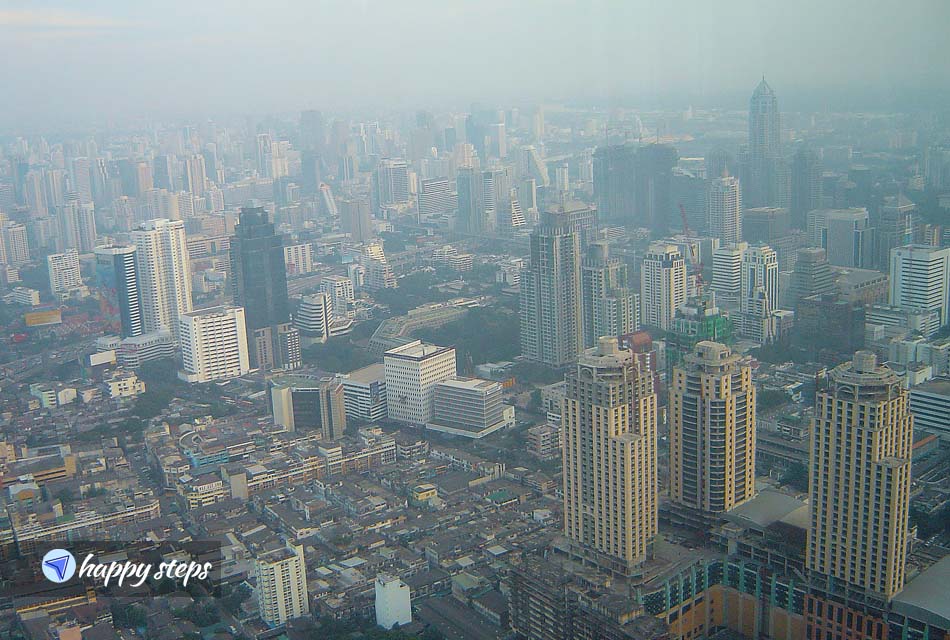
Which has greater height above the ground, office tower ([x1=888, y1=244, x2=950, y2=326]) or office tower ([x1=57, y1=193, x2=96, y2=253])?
office tower ([x1=57, y1=193, x2=96, y2=253])

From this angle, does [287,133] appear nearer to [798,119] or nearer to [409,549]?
[798,119]

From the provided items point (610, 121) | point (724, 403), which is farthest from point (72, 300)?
point (724, 403)

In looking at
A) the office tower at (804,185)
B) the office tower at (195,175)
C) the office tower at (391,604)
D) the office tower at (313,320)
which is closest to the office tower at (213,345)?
the office tower at (313,320)

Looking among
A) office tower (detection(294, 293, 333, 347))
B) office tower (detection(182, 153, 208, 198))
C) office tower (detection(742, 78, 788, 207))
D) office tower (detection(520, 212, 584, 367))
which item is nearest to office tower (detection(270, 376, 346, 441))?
office tower (detection(520, 212, 584, 367))

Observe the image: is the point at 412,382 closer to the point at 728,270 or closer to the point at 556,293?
the point at 556,293

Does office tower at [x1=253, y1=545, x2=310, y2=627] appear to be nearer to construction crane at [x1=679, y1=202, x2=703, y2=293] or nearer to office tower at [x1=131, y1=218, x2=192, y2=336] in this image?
construction crane at [x1=679, y1=202, x2=703, y2=293]

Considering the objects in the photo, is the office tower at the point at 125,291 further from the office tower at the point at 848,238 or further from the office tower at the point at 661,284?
the office tower at the point at 848,238

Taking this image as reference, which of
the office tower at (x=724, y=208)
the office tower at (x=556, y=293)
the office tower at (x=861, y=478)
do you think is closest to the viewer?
the office tower at (x=861, y=478)
